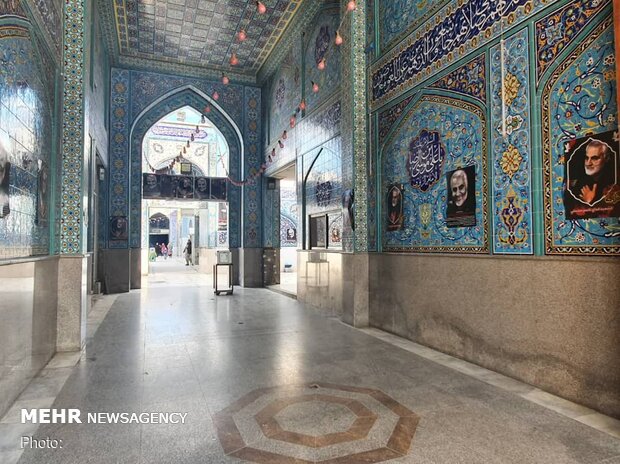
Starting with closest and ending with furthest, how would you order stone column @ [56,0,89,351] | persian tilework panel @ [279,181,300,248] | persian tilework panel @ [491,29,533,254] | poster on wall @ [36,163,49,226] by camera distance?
persian tilework panel @ [491,29,533,254], poster on wall @ [36,163,49,226], stone column @ [56,0,89,351], persian tilework panel @ [279,181,300,248]

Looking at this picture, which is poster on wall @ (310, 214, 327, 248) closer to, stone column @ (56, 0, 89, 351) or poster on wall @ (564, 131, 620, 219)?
stone column @ (56, 0, 89, 351)

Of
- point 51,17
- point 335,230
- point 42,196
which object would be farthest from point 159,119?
point 42,196

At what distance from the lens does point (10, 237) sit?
2.70 m

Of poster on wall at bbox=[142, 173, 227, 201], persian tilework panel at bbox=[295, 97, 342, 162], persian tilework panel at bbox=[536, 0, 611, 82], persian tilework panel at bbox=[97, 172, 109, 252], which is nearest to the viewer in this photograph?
persian tilework panel at bbox=[536, 0, 611, 82]

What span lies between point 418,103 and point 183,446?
3857 mm

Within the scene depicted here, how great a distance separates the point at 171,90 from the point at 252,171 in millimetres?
2615

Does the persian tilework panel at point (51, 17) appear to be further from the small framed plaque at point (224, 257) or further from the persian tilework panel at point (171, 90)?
the persian tilework panel at point (171, 90)

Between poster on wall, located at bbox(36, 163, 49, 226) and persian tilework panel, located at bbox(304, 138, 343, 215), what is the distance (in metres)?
3.62

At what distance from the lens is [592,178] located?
2611 mm

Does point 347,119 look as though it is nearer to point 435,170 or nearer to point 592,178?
point 435,170

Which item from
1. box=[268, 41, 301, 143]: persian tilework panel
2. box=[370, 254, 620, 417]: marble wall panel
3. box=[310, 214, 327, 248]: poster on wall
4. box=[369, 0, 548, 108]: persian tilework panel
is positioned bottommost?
box=[370, 254, 620, 417]: marble wall panel

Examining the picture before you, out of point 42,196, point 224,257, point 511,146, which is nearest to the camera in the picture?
point 511,146

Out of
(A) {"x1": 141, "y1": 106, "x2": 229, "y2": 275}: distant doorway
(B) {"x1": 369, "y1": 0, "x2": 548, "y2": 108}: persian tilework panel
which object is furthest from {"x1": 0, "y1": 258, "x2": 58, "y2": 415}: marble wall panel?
(A) {"x1": 141, "y1": 106, "x2": 229, "y2": 275}: distant doorway

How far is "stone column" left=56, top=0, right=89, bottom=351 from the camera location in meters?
3.96
